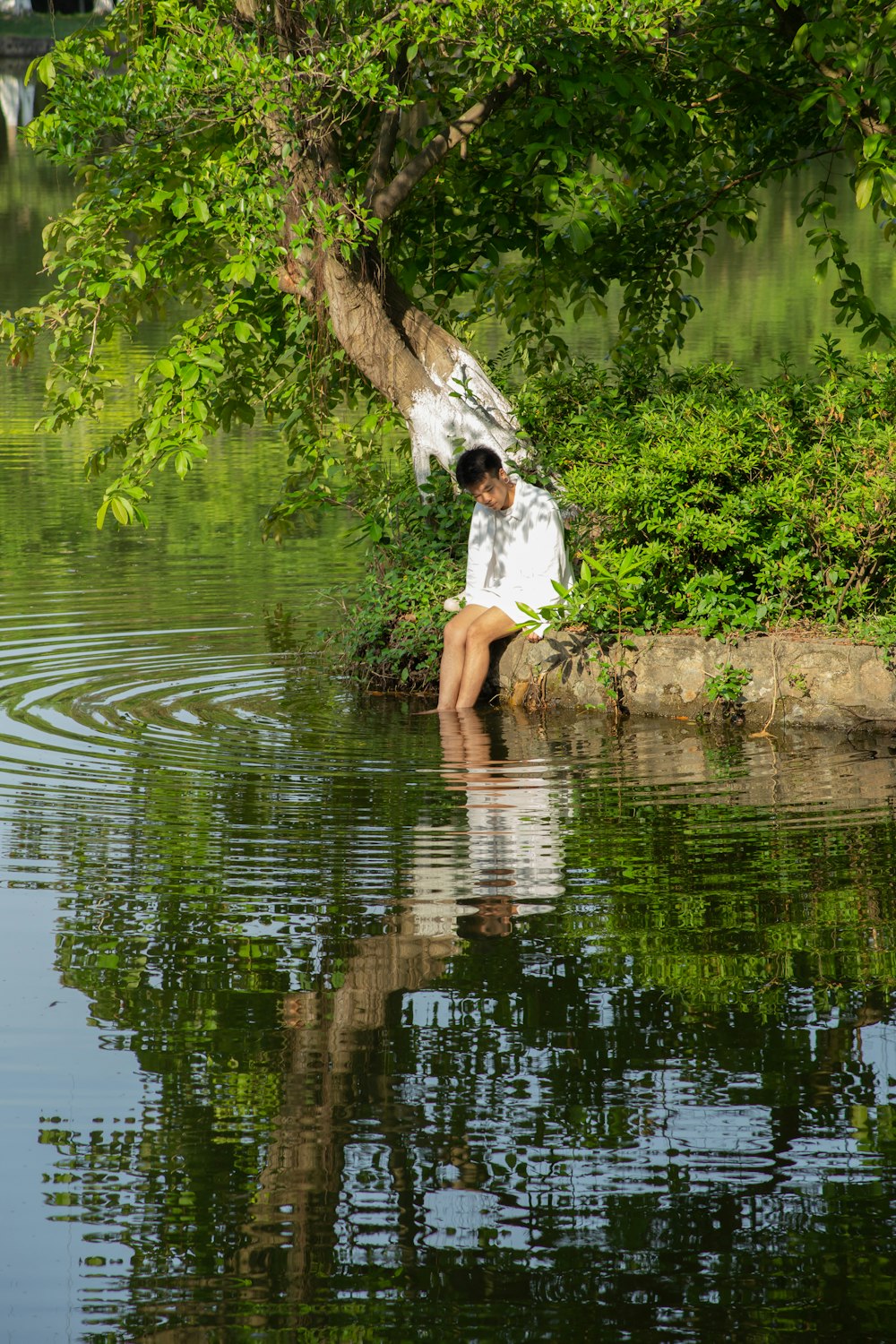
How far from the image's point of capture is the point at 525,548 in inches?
374

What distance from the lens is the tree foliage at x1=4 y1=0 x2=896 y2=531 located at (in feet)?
30.7

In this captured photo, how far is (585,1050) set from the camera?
4434mm

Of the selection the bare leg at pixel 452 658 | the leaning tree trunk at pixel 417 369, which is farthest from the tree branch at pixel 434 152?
the bare leg at pixel 452 658

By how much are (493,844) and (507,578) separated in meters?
3.27

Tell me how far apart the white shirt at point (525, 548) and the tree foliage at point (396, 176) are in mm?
1349

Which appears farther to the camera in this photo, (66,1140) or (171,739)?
(171,739)

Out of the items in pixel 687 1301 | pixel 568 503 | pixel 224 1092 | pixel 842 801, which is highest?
pixel 568 503

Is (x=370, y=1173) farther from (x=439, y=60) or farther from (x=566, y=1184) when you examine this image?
(x=439, y=60)

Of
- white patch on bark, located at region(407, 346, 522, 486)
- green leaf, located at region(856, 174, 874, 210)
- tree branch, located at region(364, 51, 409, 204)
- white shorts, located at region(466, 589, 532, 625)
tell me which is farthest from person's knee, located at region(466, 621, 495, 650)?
green leaf, located at region(856, 174, 874, 210)

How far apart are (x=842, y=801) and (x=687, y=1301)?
4.09 metres

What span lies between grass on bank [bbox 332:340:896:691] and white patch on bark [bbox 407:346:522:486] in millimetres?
634

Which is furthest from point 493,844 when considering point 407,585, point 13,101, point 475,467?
point 13,101

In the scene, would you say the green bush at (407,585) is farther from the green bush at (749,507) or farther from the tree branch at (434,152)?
the tree branch at (434,152)

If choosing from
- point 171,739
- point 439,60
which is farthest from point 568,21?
point 171,739
